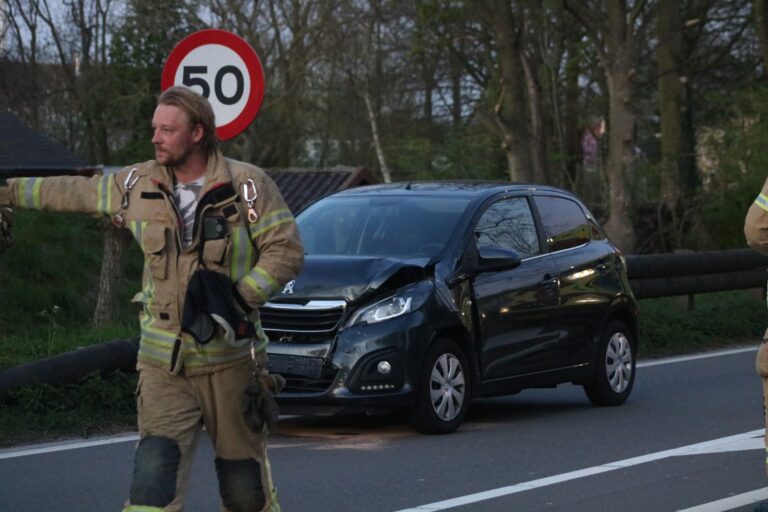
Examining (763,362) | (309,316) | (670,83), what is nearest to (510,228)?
(309,316)

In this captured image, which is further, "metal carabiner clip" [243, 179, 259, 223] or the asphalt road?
the asphalt road

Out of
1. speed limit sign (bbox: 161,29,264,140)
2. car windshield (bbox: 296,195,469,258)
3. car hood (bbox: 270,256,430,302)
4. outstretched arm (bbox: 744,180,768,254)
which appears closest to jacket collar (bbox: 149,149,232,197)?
outstretched arm (bbox: 744,180,768,254)

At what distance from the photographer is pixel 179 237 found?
5098mm

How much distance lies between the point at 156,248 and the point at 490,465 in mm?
3961

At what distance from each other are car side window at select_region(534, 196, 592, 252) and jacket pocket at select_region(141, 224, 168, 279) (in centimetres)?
621

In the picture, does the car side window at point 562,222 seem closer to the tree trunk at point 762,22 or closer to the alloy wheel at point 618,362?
the alloy wheel at point 618,362

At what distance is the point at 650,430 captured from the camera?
10094mm

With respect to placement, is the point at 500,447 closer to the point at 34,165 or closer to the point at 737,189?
the point at 737,189

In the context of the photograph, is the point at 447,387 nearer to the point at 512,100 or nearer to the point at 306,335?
the point at 306,335

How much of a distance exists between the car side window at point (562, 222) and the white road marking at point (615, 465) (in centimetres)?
212

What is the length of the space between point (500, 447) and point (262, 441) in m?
4.25

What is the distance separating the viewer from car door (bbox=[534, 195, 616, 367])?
36.0 feet

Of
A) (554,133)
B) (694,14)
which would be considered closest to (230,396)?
(694,14)

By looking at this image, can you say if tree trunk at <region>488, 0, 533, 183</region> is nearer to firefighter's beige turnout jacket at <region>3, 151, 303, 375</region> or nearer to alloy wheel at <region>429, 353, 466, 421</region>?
alloy wheel at <region>429, 353, 466, 421</region>
